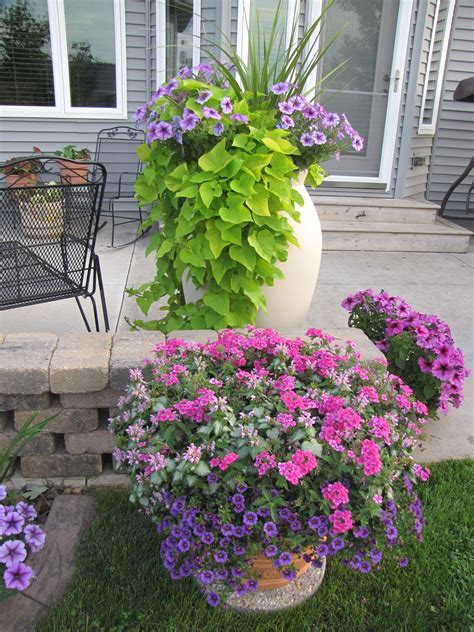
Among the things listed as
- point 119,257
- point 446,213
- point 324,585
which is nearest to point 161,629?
point 324,585

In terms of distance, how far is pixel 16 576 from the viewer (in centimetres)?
120

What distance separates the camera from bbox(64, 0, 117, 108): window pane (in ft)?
17.0

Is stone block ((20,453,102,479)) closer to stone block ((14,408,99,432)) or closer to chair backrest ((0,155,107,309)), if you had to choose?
stone block ((14,408,99,432))

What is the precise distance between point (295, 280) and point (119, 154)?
3.59 metres

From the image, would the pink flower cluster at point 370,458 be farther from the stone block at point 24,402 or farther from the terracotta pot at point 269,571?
the stone block at point 24,402

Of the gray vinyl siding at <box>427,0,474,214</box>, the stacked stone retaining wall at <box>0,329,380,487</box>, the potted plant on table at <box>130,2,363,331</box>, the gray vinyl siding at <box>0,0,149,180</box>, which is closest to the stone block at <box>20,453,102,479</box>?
the stacked stone retaining wall at <box>0,329,380,487</box>

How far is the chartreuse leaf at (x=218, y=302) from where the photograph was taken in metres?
2.18

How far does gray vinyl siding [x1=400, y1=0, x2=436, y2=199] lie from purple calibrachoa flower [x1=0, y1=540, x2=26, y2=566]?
5.14 m

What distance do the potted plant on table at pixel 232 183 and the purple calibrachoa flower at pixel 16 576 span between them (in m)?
1.19

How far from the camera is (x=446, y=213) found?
21.2 feet

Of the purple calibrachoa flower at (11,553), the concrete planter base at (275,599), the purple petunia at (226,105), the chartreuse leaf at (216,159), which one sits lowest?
the concrete planter base at (275,599)

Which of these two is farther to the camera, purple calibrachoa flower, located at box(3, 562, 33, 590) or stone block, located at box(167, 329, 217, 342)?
stone block, located at box(167, 329, 217, 342)

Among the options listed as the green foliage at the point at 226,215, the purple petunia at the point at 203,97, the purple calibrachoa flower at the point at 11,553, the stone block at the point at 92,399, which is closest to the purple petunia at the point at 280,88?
the green foliage at the point at 226,215

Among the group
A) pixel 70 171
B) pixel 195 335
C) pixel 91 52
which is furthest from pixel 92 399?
pixel 91 52
